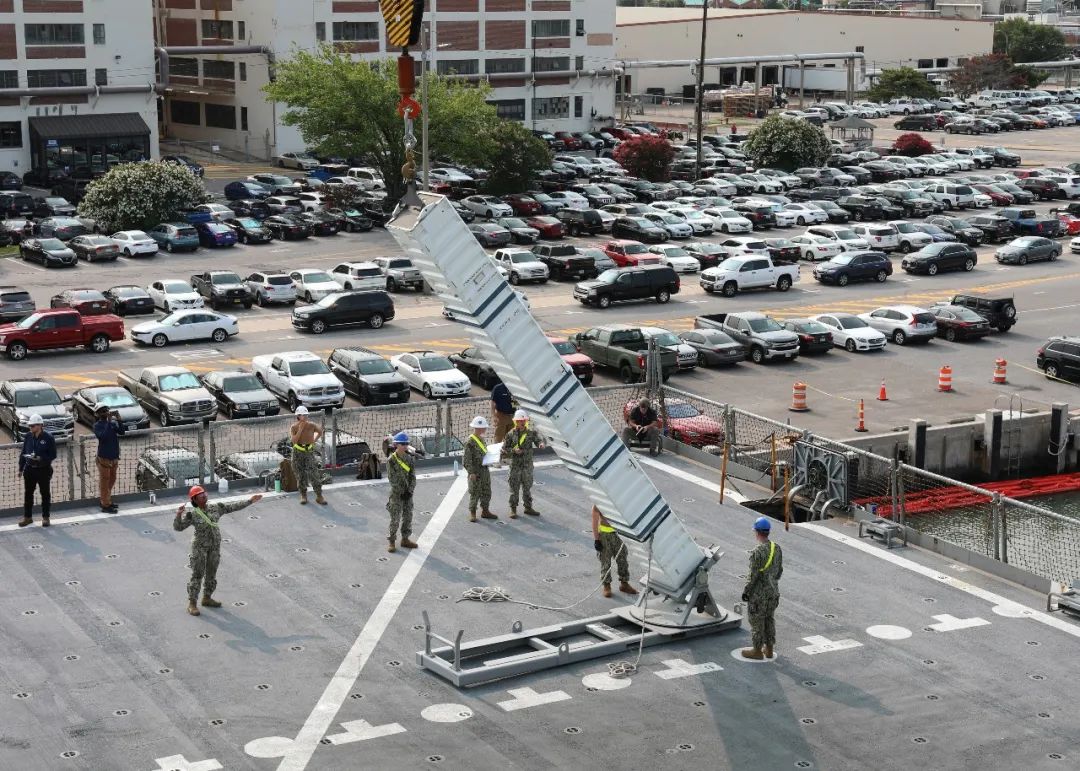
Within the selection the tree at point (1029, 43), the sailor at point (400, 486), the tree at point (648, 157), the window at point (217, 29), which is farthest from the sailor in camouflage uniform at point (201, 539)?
the tree at point (1029, 43)

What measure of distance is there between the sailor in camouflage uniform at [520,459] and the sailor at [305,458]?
3124mm

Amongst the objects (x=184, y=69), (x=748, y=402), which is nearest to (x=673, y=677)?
(x=748, y=402)

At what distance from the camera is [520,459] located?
2753 centimetres

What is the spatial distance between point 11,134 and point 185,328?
144 ft

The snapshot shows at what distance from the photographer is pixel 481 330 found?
836 inches

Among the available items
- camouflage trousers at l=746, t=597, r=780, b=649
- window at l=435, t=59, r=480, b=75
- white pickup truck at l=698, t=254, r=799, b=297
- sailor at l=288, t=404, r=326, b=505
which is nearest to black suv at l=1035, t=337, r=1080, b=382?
white pickup truck at l=698, t=254, r=799, b=297

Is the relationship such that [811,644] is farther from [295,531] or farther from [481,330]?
[295,531]

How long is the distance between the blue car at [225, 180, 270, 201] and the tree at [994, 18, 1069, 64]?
97798mm

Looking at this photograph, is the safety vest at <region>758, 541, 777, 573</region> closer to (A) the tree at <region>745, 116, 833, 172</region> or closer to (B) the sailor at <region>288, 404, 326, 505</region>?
(B) the sailor at <region>288, 404, 326, 505</region>

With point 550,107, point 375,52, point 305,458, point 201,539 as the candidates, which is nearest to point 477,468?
point 305,458

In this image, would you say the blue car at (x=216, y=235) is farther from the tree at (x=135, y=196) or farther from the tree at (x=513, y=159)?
the tree at (x=513, y=159)

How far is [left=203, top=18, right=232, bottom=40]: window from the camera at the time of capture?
103 metres

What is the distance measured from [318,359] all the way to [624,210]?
109ft

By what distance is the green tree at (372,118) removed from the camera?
77938mm
